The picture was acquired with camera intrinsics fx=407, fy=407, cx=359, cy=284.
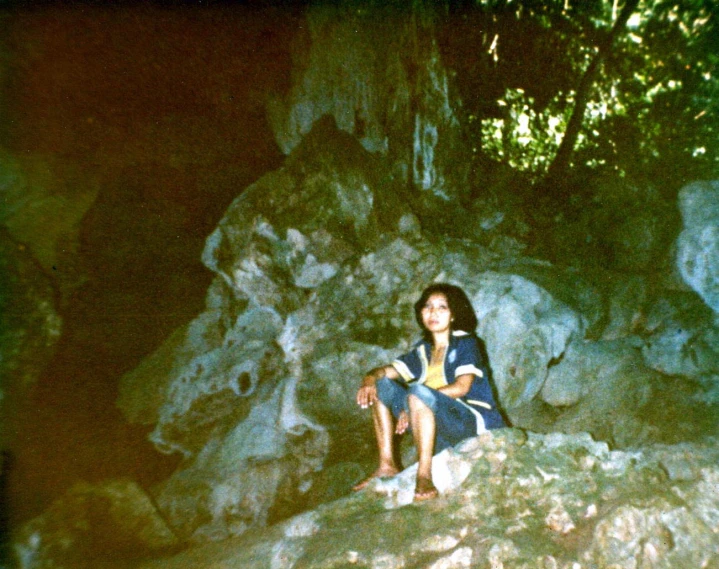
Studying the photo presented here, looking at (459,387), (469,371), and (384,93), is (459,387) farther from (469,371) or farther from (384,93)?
(384,93)

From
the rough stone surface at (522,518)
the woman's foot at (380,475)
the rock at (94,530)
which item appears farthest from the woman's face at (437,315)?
the rock at (94,530)

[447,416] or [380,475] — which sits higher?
[447,416]

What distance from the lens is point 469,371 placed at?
11.9ft

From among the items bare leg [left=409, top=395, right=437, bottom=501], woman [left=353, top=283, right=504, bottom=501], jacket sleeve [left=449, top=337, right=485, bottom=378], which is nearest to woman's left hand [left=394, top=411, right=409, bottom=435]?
woman [left=353, top=283, right=504, bottom=501]

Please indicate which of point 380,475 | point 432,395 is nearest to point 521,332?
point 432,395

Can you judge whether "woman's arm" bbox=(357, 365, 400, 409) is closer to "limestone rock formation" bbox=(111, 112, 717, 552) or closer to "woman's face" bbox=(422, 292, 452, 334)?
"woman's face" bbox=(422, 292, 452, 334)

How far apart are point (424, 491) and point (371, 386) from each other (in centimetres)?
102

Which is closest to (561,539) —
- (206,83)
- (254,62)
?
(206,83)

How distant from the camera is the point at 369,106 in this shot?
666cm

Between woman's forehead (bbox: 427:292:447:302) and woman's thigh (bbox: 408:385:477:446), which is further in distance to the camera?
woman's forehead (bbox: 427:292:447:302)

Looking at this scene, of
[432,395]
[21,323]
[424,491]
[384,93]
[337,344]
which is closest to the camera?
[424,491]

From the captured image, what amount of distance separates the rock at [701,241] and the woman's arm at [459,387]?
3.63m

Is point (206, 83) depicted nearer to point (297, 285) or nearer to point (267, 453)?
point (297, 285)

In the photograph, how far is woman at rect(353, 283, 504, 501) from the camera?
10.9ft
